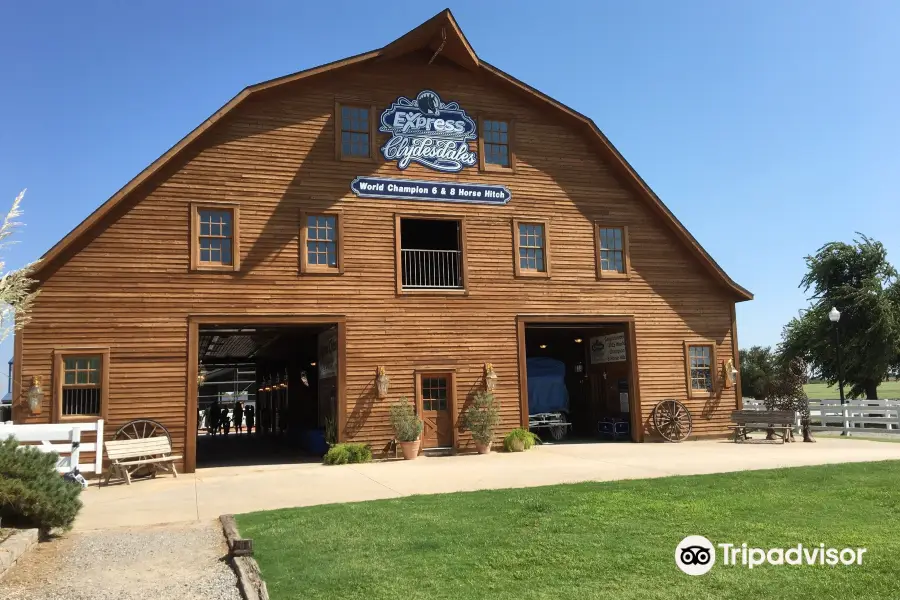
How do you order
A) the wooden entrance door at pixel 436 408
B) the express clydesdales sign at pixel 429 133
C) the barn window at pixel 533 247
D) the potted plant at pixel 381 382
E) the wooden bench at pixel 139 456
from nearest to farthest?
1. the wooden bench at pixel 139 456
2. the potted plant at pixel 381 382
3. the wooden entrance door at pixel 436 408
4. the express clydesdales sign at pixel 429 133
5. the barn window at pixel 533 247

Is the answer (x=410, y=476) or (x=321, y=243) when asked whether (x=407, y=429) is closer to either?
(x=410, y=476)

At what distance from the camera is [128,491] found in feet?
42.9

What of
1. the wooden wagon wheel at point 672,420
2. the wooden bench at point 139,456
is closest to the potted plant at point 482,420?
the wooden wagon wheel at point 672,420

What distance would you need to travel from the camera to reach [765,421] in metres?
19.0

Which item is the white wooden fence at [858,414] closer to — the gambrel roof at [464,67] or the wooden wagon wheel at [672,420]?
the wooden wagon wheel at [672,420]

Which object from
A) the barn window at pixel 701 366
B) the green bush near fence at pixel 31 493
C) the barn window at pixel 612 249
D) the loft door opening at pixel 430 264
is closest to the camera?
the green bush near fence at pixel 31 493

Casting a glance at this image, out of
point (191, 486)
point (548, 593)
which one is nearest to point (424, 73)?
point (191, 486)

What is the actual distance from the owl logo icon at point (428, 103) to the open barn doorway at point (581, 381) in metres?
6.00

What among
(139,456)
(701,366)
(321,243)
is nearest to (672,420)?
(701,366)

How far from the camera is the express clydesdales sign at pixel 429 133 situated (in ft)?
59.8

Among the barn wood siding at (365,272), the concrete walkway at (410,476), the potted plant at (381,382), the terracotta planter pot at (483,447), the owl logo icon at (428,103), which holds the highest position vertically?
the owl logo icon at (428,103)

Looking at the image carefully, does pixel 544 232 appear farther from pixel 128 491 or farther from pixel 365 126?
pixel 128 491

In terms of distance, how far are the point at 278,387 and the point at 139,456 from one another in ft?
52.8

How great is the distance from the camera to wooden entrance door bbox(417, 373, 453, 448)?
17.7 m
